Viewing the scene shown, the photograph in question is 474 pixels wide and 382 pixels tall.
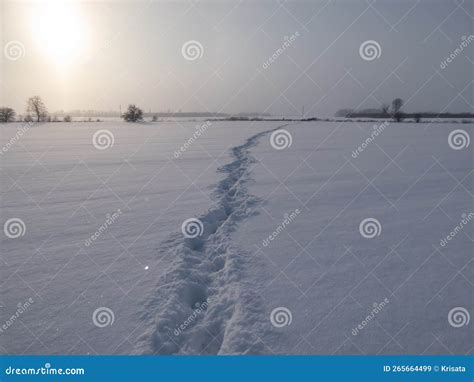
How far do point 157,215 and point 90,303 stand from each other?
1729 mm

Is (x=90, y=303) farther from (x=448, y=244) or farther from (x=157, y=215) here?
(x=448, y=244)

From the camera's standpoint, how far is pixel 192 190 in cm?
502
